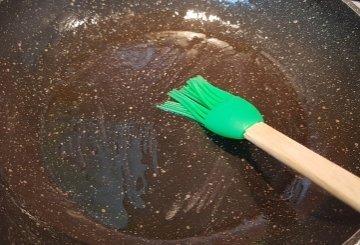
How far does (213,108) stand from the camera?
0.77 m

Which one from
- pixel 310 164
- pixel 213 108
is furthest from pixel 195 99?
pixel 310 164

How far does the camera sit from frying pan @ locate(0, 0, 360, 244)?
2.16ft

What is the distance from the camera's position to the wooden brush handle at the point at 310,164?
58 centimetres

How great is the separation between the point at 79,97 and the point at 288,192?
363mm

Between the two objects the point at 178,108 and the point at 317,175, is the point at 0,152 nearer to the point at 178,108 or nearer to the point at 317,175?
the point at 178,108

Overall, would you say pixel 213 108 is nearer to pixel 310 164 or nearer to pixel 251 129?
pixel 251 129

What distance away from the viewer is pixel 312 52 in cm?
91

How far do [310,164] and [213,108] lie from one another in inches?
7.7

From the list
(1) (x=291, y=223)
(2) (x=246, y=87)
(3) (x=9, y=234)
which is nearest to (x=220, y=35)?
(2) (x=246, y=87)

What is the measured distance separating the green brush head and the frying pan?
22mm

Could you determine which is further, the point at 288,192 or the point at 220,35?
the point at 220,35

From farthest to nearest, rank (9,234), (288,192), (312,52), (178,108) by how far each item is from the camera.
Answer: (312,52), (178,108), (288,192), (9,234)

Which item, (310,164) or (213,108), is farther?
(213,108)

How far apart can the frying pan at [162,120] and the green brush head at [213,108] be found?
0.07 feet
